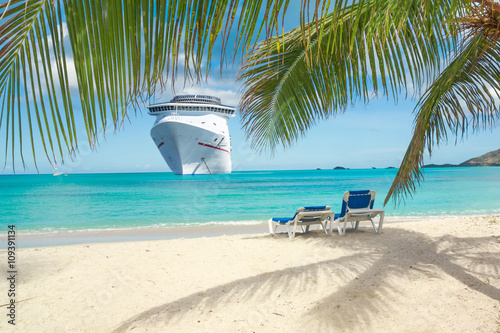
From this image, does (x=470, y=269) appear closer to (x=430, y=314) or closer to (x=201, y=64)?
(x=430, y=314)

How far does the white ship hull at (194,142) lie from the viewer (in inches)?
1494

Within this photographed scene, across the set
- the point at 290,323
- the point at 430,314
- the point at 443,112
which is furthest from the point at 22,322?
the point at 443,112

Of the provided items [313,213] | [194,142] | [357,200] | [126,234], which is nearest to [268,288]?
[313,213]

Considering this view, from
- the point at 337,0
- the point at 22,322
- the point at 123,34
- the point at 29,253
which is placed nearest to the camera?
the point at 123,34

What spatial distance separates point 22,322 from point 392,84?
3549 millimetres

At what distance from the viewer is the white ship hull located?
3794 centimetres

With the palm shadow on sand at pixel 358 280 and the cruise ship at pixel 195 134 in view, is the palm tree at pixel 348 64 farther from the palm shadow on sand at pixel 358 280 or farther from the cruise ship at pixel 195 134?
the cruise ship at pixel 195 134

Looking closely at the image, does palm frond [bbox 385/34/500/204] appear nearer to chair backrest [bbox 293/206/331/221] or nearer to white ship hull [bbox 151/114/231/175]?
chair backrest [bbox 293/206/331/221]

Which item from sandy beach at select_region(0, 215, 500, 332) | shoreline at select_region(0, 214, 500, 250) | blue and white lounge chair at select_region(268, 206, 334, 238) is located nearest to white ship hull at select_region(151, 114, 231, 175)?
shoreline at select_region(0, 214, 500, 250)

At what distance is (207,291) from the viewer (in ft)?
11.4

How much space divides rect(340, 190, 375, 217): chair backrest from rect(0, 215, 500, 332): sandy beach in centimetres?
75

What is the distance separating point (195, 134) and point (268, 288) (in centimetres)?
3666

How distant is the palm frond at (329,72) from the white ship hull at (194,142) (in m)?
34.1

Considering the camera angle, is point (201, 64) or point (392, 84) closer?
point (201, 64)
